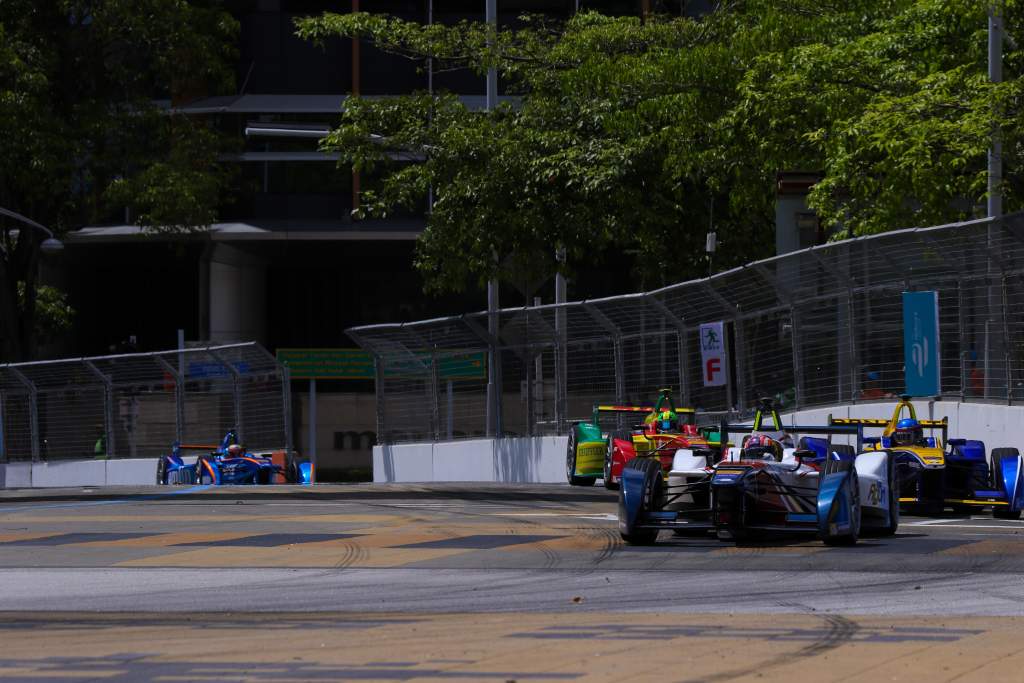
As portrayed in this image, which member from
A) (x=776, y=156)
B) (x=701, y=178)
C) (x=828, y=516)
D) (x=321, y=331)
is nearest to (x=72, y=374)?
(x=701, y=178)

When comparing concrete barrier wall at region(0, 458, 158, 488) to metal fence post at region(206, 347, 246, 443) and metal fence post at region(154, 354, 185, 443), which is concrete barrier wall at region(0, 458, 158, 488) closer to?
metal fence post at region(154, 354, 185, 443)

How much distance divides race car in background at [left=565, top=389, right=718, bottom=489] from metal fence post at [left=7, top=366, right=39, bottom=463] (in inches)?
610

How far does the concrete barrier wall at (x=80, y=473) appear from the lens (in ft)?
108

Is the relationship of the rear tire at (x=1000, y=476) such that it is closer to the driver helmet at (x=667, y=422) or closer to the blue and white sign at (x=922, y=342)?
the blue and white sign at (x=922, y=342)

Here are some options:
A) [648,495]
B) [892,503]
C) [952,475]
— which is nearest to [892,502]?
[892,503]

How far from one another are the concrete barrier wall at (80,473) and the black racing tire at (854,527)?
22081 millimetres

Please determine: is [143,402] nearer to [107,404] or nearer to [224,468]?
[107,404]

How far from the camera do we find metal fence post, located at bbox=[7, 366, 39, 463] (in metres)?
33.6

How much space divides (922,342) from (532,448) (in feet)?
26.4

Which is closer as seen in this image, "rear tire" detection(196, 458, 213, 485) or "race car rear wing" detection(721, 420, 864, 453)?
"race car rear wing" detection(721, 420, 864, 453)

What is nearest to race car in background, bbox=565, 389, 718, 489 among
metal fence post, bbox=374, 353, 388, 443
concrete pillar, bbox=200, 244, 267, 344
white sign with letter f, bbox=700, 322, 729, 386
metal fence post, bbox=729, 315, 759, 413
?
white sign with letter f, bbox=700, 322, 729, 386

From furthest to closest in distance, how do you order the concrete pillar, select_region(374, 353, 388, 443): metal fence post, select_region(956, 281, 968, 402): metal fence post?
the concrete pillar
select_region(374, 353, 388, 443): metal fence post
select_region(956, 281, 968, 402): metal fence post

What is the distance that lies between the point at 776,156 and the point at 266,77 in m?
26.1

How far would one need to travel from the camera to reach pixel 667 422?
63.4 feet
